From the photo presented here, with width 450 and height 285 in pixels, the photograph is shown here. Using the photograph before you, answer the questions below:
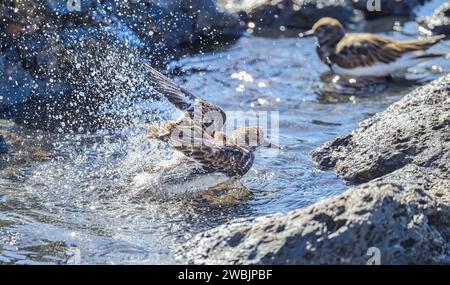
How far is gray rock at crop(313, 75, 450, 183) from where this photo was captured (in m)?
5.85

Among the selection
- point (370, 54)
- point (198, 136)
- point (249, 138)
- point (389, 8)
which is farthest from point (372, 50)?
point (198, 136)

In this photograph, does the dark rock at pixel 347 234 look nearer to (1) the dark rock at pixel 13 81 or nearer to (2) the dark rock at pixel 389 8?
(1) the dark rock at pixel 13 81

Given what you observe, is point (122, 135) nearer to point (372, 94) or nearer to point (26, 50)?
point (26, 50)

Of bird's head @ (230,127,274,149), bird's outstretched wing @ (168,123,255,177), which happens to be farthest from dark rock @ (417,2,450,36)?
bird's outstretched wing @ (168,123,255,177)

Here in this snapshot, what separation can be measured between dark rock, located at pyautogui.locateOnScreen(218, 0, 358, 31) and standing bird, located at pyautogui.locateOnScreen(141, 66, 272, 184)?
471 cm

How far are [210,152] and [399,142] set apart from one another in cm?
143

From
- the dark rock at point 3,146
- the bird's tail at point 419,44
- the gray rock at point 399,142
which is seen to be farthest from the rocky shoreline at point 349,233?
the bird's tail at point 419,44

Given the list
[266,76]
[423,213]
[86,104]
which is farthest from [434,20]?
[423,213]

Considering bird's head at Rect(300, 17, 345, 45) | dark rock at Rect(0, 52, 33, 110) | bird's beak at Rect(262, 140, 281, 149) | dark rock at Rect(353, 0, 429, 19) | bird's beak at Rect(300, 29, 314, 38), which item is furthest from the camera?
dark rock at Rect(353, 0, 429, 19)

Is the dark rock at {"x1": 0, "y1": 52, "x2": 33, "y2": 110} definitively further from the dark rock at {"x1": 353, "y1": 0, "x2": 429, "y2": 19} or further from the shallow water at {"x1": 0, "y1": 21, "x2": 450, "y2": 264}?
the dark rock at {"x1": 353, "y1": 0, "x2": 429, "y2": 19}

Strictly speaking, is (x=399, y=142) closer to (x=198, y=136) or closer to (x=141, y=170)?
(x=198, y=136)

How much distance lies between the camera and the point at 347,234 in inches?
163

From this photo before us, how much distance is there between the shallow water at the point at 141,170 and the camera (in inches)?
195

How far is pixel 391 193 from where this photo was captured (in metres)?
4.30
